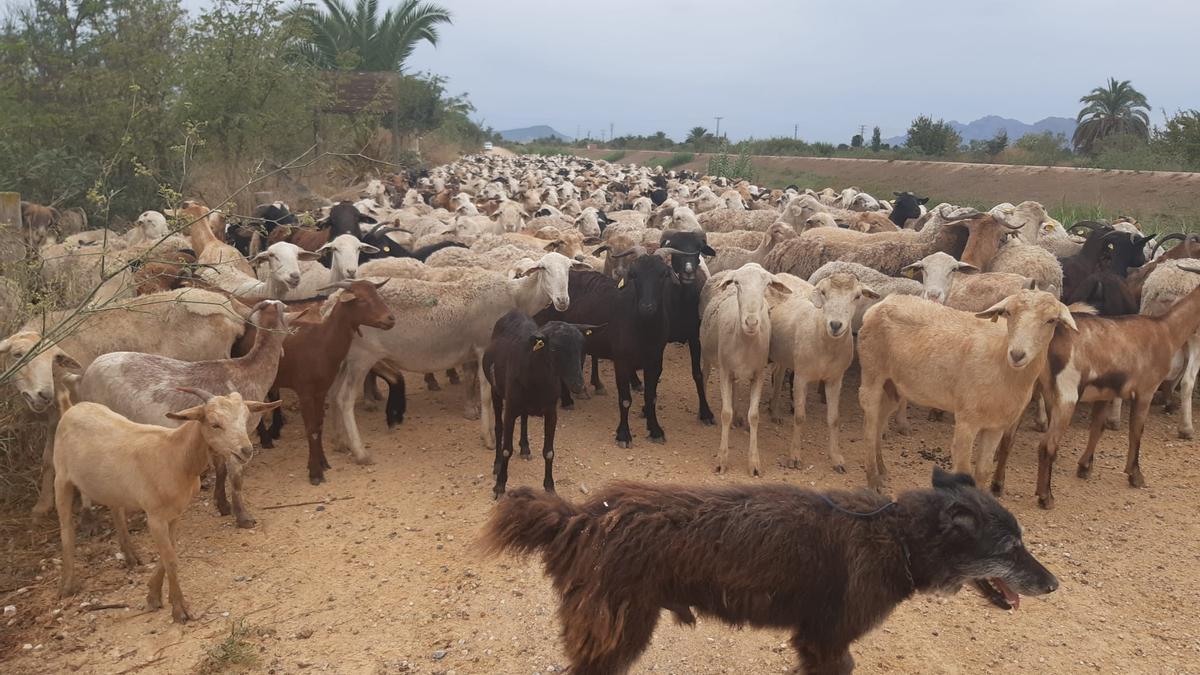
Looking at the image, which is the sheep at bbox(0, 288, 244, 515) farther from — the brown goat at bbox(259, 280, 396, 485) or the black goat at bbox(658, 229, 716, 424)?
the black goat at bbox(658, 229, 716, 424)

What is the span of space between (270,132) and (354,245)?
11.8 meters

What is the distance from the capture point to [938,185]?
1369 inches

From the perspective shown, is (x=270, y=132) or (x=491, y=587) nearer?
(x=491, y=587)

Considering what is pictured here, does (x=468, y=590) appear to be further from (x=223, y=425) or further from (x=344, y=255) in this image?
(x=344, y=255)

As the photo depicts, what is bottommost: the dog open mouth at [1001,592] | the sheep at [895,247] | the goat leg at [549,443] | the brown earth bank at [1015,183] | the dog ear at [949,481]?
the goat leg at [549,443]

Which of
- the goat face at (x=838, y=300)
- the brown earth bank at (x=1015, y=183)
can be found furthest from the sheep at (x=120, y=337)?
the brown earth bank at (x=1015, y=183)

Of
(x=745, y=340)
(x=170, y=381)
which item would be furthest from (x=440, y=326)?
(x=745, y=340)

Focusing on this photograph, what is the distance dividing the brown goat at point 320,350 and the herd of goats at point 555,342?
0.06ft

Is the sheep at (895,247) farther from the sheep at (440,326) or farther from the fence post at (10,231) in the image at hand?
the fence post at (10,231)

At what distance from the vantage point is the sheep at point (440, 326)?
7117 mm

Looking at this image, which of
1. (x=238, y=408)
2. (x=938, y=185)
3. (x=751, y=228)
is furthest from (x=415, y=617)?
(x=938, y=185)

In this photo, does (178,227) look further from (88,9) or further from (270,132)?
(270,132)

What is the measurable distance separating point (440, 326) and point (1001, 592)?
531 cm

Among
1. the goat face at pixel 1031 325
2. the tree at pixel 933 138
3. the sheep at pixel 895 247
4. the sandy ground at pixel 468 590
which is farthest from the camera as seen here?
the tree at pixel 933 138
